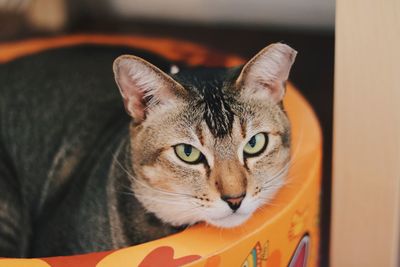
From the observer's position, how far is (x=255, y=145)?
2.99 ft

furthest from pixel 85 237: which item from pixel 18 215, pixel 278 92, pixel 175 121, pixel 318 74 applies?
pixel 318 74

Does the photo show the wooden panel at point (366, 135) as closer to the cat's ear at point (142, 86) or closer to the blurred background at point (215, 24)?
the cat's ear at point (142, 86)

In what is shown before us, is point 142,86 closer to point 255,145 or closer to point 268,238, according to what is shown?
point 255,145

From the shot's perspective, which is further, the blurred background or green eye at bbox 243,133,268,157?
the blurred background

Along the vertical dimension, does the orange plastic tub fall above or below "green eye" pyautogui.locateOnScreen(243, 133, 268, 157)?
below

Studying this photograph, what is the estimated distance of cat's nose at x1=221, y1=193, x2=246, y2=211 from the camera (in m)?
0.87

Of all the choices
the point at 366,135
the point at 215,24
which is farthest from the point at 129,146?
the point at 215,24

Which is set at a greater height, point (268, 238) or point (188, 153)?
point (188, 153)

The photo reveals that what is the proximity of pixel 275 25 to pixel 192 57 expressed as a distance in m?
0.45

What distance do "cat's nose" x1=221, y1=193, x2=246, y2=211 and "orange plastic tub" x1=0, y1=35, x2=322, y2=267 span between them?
0.17 feet

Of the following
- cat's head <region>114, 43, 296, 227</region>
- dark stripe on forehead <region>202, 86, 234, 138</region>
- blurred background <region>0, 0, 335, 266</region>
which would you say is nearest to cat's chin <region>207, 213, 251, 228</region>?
cat's head <region>114, 43, 296, 227</region>

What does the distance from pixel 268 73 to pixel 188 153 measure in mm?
168

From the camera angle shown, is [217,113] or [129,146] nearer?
[217,113]

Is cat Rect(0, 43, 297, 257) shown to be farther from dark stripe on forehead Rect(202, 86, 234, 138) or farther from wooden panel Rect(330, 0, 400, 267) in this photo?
wooden panel Rect(330, 0, 400, 267)
